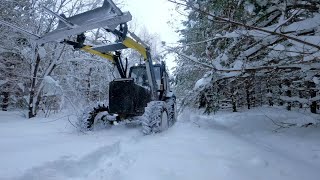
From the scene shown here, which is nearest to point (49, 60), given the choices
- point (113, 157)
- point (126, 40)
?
point (126, 40)

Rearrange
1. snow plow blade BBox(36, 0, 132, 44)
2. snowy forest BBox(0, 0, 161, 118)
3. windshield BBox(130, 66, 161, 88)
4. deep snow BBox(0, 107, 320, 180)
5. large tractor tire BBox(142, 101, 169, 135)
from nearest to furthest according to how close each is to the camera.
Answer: deep snow BBox(0, 107, 320, 180), snow plow blade BBox(36, 0, 132, 44), large tractor tire BBox(142, 101, 169, 135), windshield BBox(130, 66, 161, 88), snowy forest BBox(0, 0, 161, 118)

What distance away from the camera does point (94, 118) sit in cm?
757

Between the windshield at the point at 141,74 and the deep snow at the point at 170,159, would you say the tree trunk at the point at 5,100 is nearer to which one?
the windshield at the point at 141,74

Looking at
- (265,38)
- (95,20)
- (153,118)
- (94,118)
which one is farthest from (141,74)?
(265,38)

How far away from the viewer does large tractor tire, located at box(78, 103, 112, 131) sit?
7.14 m

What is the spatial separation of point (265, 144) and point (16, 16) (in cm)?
1197

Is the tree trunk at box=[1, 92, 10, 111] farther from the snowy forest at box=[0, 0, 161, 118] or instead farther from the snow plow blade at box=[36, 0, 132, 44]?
the snow plow blade at box=[36, 0, 132, 44]

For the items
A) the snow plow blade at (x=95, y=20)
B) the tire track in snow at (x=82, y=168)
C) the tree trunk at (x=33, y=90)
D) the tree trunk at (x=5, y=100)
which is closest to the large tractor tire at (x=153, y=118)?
the tire track in snow at (x=82, y=168)

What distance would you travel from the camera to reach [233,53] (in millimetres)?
5664

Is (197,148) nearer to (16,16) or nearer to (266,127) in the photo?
(266,127)

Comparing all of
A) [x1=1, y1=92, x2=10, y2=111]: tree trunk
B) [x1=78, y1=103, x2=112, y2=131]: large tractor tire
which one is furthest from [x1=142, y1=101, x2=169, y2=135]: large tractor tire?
[x1=1, y1=92, x2=10, y2=111]: tree trunk

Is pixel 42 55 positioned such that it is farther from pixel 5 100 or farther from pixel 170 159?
pixel 170 159

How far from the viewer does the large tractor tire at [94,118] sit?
7.14m

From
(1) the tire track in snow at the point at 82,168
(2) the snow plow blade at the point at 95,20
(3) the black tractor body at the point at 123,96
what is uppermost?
(2) the snow plow blade at the point at 95,20
